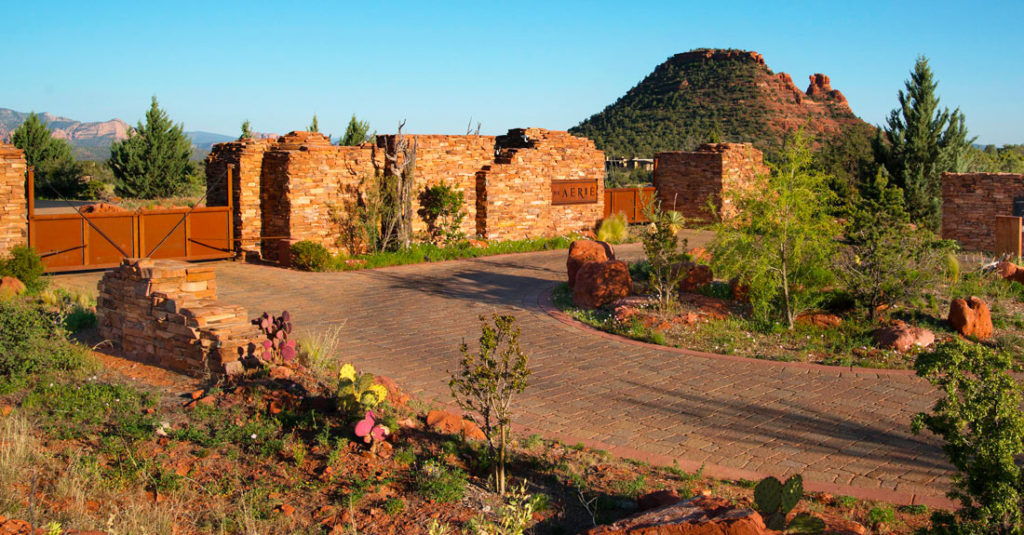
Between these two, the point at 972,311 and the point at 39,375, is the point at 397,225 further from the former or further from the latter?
the point at 972,311

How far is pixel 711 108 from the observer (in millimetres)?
52312

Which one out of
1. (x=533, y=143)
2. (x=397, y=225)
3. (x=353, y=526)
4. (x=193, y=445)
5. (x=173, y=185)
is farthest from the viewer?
(x=173, y=185)

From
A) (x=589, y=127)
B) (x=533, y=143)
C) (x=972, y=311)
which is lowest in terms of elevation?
(x=972, y=311)

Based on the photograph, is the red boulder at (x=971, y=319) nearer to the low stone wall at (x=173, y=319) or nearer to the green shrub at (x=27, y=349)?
the low stone wall at (x=173, y=319)

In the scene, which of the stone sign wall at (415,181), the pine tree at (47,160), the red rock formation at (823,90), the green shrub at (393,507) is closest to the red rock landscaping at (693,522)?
the green shrub at (393,507)

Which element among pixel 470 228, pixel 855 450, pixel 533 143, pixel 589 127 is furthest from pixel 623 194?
pixel 589 127

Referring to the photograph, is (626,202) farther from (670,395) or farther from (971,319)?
(670,395)

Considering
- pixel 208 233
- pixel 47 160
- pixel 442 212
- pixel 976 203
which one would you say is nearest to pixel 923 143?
pixel 976 203

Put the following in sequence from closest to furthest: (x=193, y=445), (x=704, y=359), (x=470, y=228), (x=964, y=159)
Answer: (x=193, y=445), (x=704, y=359), (x=470, y=228), (x=964, y=159)

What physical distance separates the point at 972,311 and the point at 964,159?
16.4 meters

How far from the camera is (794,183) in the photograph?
1023 cm

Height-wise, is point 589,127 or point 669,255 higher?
point 589,127

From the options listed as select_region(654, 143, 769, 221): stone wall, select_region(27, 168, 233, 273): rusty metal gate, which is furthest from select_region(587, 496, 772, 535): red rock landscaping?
select_region(654, 143, 769, 221): stone wall

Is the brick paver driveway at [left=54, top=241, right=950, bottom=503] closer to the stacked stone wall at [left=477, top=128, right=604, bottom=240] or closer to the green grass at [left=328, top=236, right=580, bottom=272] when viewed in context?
the green grass at [left=328, top=236, right=580, bottom=272]
